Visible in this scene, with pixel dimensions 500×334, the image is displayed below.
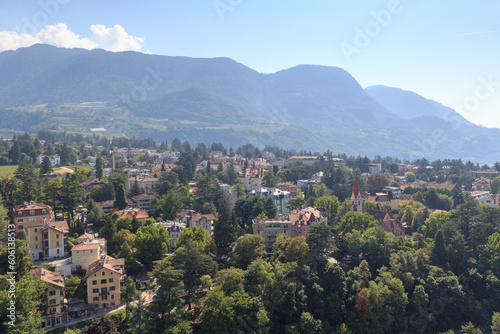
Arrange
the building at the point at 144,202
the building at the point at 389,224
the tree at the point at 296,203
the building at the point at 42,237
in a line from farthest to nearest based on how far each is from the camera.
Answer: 1. the building at the point at 144,202
2. the tree at the point at 296,203
3. the building at the point at 389,224
4. the building at the point at 42,237

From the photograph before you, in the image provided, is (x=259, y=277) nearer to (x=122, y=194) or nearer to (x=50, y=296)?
(x=50, y=296)

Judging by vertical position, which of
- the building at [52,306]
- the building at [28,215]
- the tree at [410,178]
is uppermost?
the building at [28,215]

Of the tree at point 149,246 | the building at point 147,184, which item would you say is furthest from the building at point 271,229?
the building at point 147,184

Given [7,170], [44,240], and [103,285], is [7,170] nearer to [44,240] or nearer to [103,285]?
[44,240]

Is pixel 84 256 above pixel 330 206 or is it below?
below

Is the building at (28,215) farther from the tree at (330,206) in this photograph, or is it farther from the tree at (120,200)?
the tree at (330,206)

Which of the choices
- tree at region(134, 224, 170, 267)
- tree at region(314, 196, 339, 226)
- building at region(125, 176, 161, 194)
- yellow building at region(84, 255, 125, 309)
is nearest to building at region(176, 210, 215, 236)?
tree at region(134, 224, 170, 267)

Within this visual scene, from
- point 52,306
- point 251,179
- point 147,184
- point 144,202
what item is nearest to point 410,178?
point 251,179
